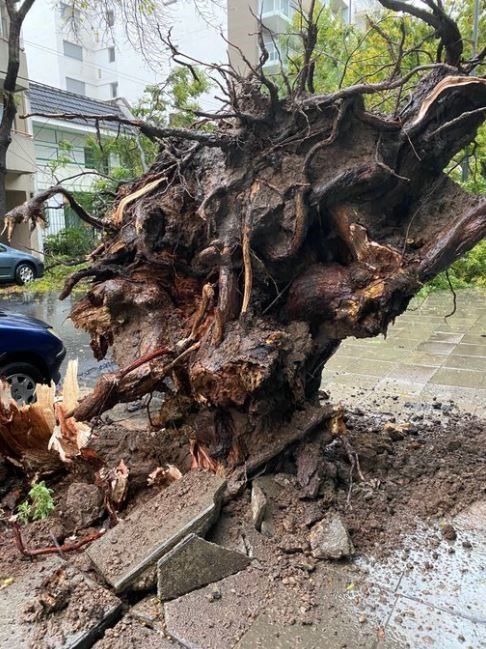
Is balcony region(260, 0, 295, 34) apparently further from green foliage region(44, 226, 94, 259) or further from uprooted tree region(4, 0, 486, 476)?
uprooted tree region(4, 0, 486, 476)

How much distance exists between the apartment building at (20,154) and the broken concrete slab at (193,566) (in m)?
17.7

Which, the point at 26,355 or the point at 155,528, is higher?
the point at 26,355

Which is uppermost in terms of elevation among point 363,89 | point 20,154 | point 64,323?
point 20,154

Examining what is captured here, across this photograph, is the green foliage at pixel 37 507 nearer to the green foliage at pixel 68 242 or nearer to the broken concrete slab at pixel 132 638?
the broken concrete slab at pixel 132 638

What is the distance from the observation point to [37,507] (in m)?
2.82

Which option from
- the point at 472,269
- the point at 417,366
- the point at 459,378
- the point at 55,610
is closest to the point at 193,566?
the point at 55,610

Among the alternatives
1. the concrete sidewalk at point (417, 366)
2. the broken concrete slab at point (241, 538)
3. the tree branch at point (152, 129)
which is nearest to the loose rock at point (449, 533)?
the broken concrete slab at point (241, 538)

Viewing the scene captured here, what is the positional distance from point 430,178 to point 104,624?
9.38 ft

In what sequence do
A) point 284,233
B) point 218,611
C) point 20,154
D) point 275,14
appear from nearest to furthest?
point 218,611 < point 284,233 < point 20,154 < point 275,14

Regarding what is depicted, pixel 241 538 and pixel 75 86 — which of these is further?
pixel 75 86

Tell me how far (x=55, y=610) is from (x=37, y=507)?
31.7 inches

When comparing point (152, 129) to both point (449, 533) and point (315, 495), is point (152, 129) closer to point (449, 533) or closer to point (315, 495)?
point (315, 495)

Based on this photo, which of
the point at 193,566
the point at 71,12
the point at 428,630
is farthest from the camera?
the point at 71,12

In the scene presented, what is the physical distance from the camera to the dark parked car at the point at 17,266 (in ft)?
52.4
